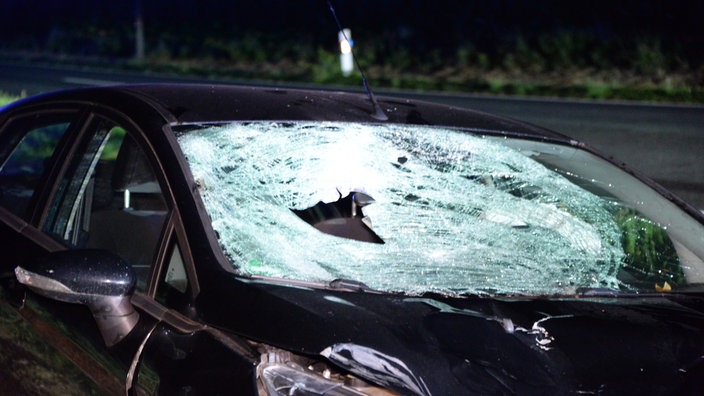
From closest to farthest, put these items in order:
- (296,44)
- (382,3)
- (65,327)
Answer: (65,327) → (296,44) → (382,3)

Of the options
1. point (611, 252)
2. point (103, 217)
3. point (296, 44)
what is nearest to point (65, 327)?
point (103, 217)

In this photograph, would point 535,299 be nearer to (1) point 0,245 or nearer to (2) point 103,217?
(2) point 103,217

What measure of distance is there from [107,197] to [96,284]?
94 cm

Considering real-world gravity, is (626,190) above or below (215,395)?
above

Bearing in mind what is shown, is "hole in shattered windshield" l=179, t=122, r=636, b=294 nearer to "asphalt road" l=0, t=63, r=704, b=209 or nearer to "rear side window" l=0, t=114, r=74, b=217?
"rear side window" l=0, t=114, r=74, b=217

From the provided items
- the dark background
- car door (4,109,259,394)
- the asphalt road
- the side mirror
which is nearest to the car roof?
car door (4,109,259,394)

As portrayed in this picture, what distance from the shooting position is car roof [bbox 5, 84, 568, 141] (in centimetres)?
317

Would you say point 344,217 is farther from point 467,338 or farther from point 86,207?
point 467,338

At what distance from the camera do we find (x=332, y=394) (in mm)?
2180

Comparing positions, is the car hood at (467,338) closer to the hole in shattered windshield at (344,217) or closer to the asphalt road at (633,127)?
the hole in shattered windshield at (344,217)

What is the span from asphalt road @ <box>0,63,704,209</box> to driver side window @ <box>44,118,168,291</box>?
5579 mm

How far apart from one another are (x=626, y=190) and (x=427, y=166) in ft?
2.40

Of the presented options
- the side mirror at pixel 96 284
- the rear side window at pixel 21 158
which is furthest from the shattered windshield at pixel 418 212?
the rear side window at pixel 21 158

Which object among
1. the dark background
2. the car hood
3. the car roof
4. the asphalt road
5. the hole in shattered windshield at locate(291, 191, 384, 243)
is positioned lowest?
the asphalt road
